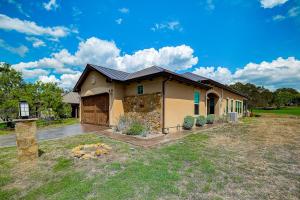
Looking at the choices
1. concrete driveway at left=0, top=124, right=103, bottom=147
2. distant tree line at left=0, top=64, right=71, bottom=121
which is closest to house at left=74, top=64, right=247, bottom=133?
concrete driveway at left=0, top=124, right=103, bottom=147

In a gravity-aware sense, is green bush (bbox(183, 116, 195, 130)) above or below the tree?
below

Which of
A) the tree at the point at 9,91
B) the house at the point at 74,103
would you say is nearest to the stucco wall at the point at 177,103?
the tree at the point at 9,91

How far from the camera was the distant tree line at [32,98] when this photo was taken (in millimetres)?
16344

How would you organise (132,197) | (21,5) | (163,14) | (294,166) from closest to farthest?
(132,197), (294,166), (21,5), (163,14)

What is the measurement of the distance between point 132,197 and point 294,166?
5240mm

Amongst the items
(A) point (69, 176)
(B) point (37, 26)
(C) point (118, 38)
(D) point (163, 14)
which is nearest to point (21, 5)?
(B) point (37, 26)

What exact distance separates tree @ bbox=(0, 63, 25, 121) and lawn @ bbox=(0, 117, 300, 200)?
12.6m

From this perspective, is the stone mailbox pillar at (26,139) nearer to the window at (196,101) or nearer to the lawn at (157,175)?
the lawn at (157,175)

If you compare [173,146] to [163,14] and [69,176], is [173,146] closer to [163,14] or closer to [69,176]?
[69,176]

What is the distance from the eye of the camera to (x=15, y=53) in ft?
64.8

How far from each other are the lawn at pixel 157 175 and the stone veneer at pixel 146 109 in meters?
4.02

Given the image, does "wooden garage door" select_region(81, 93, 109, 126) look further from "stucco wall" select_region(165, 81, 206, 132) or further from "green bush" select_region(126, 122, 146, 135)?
"stucco wall" select_region(165, 81, 206, 132)

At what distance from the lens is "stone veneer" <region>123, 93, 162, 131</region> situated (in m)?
10.4

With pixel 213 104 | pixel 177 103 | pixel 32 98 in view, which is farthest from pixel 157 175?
pixel 32 98
